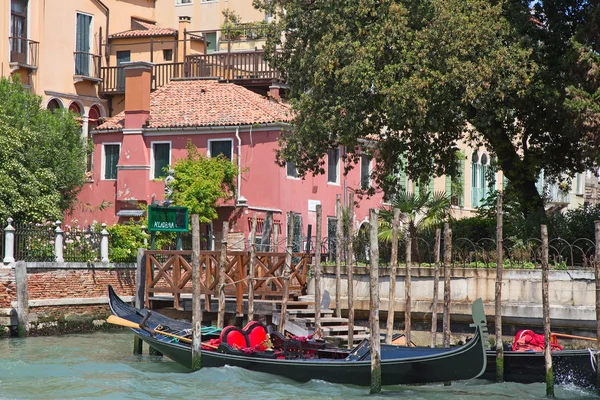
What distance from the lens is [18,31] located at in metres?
31.5

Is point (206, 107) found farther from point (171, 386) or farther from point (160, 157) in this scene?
point (171, 386)

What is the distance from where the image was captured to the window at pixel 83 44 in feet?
110

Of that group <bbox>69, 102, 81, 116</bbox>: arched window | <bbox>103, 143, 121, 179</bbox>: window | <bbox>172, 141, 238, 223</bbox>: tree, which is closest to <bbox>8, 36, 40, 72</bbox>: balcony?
<bbox>69, 102, 81, 116</bbox>: arched window

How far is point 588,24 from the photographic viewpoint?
19453mm

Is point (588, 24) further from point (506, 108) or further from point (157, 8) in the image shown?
point (157, 8)

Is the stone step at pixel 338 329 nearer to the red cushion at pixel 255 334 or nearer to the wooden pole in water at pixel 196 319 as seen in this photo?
the red cushion at pixel 255 334

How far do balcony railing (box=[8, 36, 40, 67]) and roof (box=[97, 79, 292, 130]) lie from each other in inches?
112

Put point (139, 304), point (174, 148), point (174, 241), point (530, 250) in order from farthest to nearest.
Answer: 1. point (174, 148)
2. point (174, 241)
3. point (139, 304)
4. point (530, 250)

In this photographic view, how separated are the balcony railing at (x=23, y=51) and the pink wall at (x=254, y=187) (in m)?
3.02

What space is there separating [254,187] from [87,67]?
8.06 m

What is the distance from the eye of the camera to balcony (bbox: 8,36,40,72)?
31.0 meters

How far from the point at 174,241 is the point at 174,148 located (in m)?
3.46

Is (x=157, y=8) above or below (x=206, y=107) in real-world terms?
above

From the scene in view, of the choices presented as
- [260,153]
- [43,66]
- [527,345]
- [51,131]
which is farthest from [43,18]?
[527,345]
